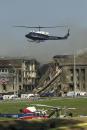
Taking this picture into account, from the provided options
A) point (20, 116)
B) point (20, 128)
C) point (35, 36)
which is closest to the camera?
point (20, 128)

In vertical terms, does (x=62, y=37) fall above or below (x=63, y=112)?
above

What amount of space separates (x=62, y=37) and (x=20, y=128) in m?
132

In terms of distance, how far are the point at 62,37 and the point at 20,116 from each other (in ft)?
330

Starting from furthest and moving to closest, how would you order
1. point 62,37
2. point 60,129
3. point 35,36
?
point 62,37 → point 35,36 → point 60,129

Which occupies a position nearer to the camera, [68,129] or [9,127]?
[68,129]

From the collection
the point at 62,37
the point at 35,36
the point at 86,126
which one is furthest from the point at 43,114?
the point at 62,37

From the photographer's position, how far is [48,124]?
25.3 meters

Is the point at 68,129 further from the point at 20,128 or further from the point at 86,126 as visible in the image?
the point at 20,128

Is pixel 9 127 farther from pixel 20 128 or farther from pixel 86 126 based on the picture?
pixel 86 126

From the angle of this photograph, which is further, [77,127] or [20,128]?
[20,128]

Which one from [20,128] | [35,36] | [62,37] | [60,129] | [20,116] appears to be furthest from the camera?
[62,37]

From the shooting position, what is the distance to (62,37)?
155750mm

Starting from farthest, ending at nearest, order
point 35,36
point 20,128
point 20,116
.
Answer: point 35,36
point 20,116
point 20,128

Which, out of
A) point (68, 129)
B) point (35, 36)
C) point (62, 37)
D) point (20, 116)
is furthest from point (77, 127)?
point (62, 37)
